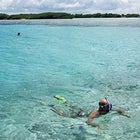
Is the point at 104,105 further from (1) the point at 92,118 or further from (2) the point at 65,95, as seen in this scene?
(2) the point at 65,95

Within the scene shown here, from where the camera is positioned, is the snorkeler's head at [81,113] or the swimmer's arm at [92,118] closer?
the swimmer's arm at [92,118]

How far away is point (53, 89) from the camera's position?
17.6m

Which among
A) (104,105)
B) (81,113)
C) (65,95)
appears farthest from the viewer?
(65,95)

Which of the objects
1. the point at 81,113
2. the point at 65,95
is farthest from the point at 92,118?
the point at 65,95

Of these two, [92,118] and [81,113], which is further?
[81,113]

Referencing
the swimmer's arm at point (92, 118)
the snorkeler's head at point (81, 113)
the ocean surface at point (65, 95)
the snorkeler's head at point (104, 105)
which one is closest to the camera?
A: the ocean surface at point (65, 95)

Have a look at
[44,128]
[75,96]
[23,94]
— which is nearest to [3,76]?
[23,94]

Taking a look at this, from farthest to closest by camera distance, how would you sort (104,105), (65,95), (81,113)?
(65,95) → (81,113) → (104,105)

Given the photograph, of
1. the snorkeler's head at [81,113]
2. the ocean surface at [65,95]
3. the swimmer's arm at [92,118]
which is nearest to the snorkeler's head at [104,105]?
the swimmer's arm at [92,118]

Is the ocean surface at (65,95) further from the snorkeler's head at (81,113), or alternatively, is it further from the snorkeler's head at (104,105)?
the snorkeler's head at (104,105)

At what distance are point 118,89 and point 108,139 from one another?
21.5ft

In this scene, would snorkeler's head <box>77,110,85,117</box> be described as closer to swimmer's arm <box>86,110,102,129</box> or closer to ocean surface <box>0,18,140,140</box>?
ocean surface <box>0,18,140,140</box>

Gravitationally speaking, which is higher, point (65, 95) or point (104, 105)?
point (104, 105)

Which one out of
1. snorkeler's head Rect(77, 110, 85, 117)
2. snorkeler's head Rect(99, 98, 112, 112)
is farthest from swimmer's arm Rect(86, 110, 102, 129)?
snorkeler's head Rect(77, 110, 85, 117)
